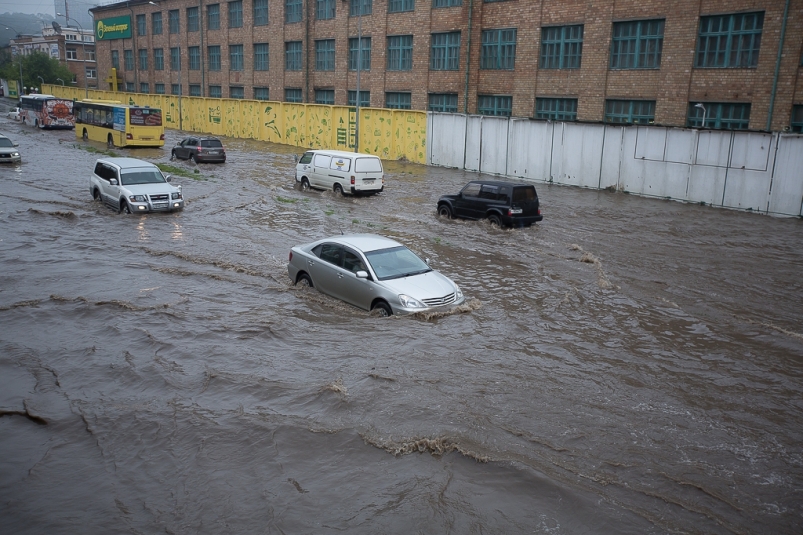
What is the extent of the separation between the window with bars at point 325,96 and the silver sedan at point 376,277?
39.1 meters

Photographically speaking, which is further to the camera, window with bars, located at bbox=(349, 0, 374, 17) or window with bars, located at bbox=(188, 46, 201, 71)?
window with bars, located at bbox=(188, 46, 201, 71)

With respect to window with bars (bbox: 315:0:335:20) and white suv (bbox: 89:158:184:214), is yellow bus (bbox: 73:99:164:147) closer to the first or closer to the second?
window with bars (bbox: 315:0:335:20)

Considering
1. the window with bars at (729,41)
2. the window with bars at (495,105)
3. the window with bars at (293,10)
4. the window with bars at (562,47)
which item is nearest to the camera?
the window with bars at (729,41)

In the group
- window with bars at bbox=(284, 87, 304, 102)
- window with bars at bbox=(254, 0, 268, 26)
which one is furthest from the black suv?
window with bars at bbox=(254, 0, 268, 26)

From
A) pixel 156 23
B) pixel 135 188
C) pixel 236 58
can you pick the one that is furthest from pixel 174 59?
pixel 135 188

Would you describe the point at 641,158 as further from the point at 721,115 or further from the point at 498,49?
the point at 498,49

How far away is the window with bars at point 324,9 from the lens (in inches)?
1981

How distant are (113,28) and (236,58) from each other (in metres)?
27.6

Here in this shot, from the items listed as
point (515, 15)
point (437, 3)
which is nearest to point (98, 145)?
point (437, 3)

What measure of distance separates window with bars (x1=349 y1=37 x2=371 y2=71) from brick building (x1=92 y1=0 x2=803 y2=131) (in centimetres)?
8

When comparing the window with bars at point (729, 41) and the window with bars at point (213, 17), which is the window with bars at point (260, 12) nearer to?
the window with bars at point (213, 17)

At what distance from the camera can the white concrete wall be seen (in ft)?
81.5

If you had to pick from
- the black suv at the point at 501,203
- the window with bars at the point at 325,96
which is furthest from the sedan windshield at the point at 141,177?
the window with bars at the point at 325,96

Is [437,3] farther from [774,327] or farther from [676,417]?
[676,417]
